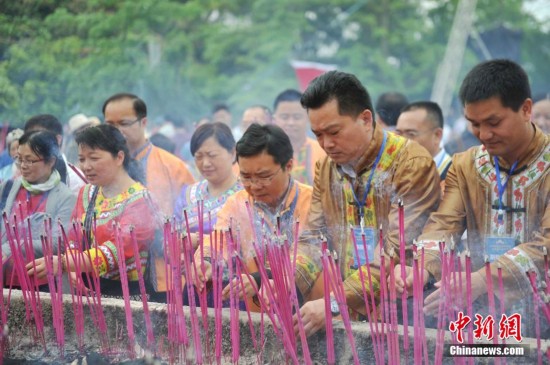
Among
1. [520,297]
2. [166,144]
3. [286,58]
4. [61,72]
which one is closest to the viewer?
[520,297]

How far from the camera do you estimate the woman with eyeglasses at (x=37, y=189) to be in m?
3.44

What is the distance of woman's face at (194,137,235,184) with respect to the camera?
370 cm

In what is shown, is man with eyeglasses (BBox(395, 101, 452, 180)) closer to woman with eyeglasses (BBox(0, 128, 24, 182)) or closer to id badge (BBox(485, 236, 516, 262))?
id badge (BBox(485, 236, 516, 262))

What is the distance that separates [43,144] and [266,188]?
138 cm

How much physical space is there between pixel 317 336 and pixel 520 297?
0.77 meters

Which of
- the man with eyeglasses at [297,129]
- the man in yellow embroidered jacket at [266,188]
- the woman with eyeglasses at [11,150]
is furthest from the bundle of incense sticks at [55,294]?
the man with eyeglasses at [297,129]

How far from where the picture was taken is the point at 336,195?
9.39 feet

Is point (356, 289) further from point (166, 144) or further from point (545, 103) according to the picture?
point (166, 144)

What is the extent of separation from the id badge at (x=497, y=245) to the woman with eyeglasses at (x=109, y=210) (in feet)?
5.05

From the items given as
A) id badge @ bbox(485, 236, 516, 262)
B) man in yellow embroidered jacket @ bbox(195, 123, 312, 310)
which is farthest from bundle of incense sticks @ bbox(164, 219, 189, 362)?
id badge @ bbox(485, 236, 516, 262)

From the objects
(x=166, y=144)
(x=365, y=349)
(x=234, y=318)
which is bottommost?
(x=365, y=349)

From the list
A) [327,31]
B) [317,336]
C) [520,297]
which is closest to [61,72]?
[317,336]

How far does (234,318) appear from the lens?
2500mm

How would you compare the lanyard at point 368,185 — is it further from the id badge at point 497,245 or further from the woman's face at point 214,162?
the woman's face at point 214,162
